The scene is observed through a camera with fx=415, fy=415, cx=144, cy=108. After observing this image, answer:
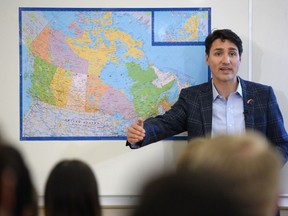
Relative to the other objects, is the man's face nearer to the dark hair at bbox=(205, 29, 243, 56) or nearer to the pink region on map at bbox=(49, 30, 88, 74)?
the dark hair at bbox=(205, 29, 243, 56)

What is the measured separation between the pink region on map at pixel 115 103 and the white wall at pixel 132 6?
0.22 m

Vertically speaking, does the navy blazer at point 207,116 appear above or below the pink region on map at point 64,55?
below

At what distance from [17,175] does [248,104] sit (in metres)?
2.12

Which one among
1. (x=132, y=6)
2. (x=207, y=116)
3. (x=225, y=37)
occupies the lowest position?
(x=207, y=116)

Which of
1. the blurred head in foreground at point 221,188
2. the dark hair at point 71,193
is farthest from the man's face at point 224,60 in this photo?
the blurred head in foreground at point 221,188

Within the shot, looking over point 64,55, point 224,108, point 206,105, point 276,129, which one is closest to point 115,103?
point 64,55

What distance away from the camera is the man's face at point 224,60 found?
2609 millimetres

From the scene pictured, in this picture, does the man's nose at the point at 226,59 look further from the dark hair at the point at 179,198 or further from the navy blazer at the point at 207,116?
the dark hair at the point at 179,198

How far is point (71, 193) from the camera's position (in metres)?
0.95

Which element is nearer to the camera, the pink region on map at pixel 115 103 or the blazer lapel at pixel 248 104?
the blazer lapel at pixel 248 104

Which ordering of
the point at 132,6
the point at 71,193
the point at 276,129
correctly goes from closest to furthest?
the point at 71,193, the point at 276,129, the point at 132,6

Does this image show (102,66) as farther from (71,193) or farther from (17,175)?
(17,175)

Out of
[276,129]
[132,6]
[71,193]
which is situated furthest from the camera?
[132,6]

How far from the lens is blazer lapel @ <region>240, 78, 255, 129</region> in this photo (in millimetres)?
2570
